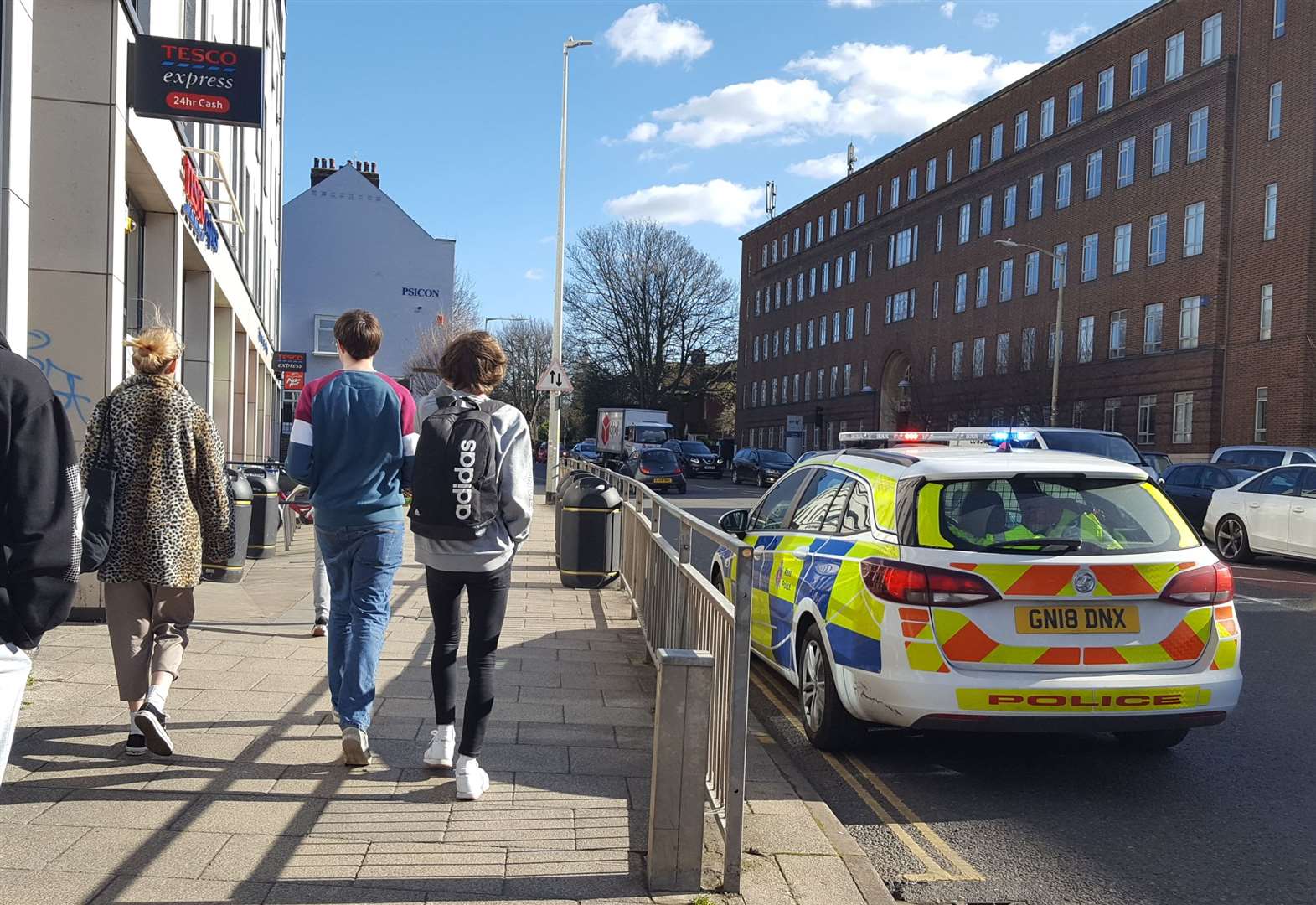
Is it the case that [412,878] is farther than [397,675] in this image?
No

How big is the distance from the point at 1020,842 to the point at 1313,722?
3.00 metres

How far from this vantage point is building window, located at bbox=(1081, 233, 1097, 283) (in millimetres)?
44625

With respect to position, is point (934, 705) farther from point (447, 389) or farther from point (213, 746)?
point (213, 746)

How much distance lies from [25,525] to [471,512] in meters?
1.95

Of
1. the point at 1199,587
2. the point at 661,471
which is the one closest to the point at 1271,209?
the point at 661,471

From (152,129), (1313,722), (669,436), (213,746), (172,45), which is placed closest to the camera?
(213,746)

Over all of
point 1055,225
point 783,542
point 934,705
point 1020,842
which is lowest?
→ point 1020,842

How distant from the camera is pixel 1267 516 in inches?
604

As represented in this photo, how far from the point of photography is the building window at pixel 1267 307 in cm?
3612

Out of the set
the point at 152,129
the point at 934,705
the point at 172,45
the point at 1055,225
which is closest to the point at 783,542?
the point at 934,705

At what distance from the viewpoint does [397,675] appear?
6828mm

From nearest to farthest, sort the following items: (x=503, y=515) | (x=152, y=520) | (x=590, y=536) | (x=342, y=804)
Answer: (x=342, y=804) < (x=503, y=515) < (x=152, y=520) < (x=590, y=536)

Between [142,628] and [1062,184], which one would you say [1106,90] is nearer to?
[1062,184]

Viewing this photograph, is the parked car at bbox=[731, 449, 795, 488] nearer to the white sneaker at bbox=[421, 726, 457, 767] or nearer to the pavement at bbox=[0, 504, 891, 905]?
the pavement at bbox=[0, 504, 891, 905]
